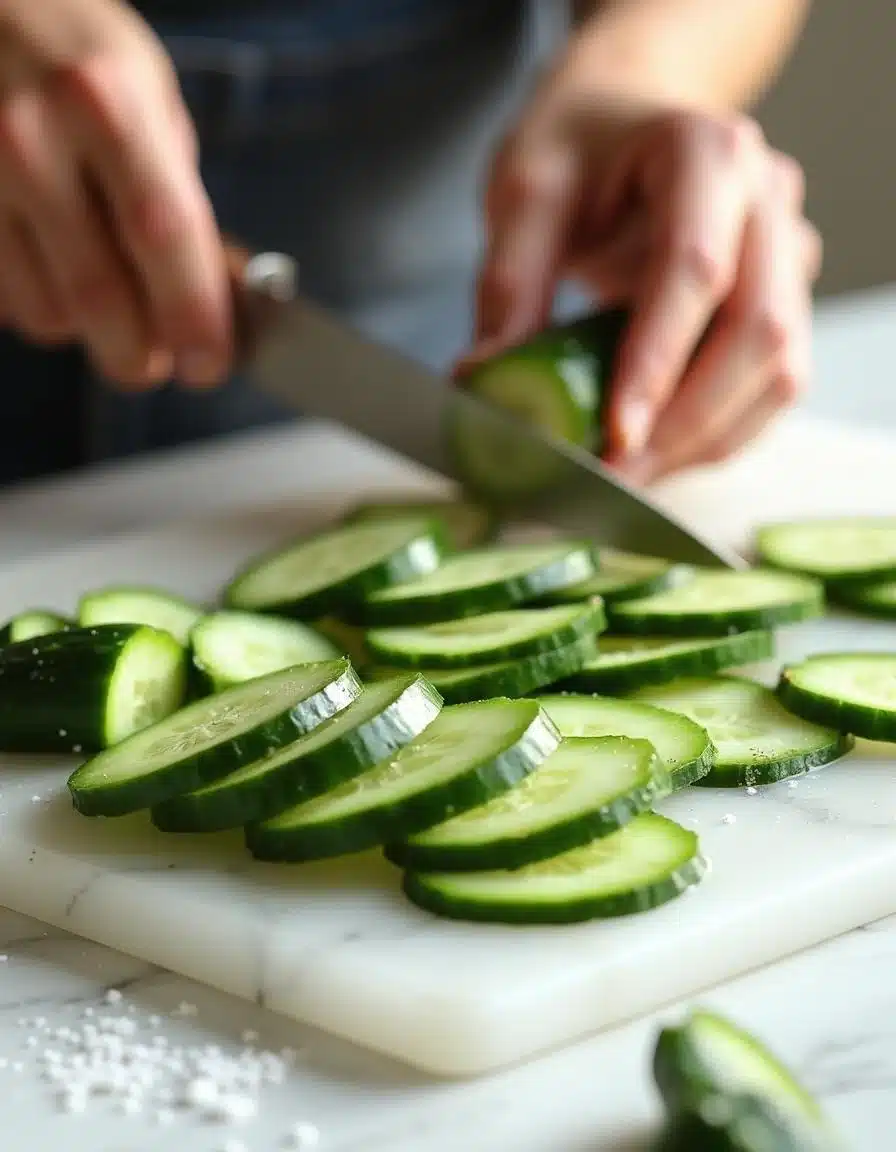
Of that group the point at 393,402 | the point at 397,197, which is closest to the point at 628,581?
the point at 393,402

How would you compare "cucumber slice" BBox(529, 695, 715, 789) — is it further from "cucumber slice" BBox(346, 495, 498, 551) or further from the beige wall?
the beige wall

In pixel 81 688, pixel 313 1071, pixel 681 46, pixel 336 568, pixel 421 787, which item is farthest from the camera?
pixel 681 46

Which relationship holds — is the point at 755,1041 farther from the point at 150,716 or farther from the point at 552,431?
the point at 552,431

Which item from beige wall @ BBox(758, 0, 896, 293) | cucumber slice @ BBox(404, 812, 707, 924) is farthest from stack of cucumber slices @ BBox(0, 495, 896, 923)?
beige wall @ BBox(758, 0, 896, 293)

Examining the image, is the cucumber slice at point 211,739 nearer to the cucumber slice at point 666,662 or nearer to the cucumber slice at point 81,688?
the cucumber slice at point 81,688

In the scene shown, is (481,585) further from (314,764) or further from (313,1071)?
(313,1071)

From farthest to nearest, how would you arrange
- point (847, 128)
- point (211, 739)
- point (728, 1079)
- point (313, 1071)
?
Answer: point (847, 128)
point (211, 739)
point (313, 1071)
point (728, 1079)

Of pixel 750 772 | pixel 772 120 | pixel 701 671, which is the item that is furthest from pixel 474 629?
pixel 772 120
